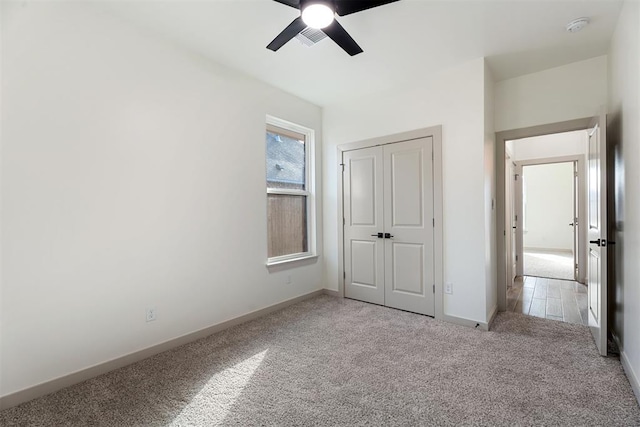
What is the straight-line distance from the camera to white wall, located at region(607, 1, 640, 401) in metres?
1.91

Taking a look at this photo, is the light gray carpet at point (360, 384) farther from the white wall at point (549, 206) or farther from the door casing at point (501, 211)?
the white wall at point (549, 206)

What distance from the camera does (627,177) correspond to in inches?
84.3

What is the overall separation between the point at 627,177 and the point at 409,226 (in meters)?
1.85

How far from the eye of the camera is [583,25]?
7.81 feet

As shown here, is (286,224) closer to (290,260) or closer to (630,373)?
(290,260)

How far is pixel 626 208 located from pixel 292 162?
324cm

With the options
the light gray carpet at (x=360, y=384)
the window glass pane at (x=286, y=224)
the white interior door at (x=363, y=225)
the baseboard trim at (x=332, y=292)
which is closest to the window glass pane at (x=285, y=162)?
the window glass pane at (x=286, y=224)

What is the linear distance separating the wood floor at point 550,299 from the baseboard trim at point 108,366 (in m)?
3.30

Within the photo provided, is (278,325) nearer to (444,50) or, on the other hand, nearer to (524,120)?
(444,50)

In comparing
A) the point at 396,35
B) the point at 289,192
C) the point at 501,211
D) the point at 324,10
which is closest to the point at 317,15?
the point at 324,10

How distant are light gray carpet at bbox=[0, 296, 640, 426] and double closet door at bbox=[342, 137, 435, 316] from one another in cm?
72

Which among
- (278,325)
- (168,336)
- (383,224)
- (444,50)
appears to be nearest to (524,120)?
(444,50)

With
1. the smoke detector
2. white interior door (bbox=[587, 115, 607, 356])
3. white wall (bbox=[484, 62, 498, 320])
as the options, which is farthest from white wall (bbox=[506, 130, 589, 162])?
the smoke detector

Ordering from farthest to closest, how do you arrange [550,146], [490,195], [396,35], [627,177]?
[550,146] → [490,195] → [396,35] → [627,177]
